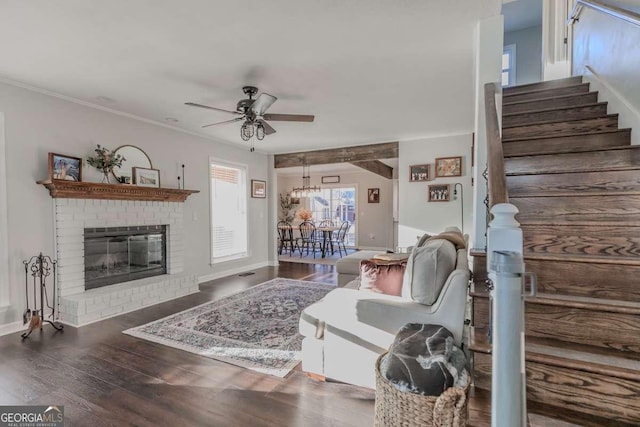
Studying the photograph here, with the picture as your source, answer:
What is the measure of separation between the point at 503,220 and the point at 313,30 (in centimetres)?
208

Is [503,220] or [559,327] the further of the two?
[559,327]

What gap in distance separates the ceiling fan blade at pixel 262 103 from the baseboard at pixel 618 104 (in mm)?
2729

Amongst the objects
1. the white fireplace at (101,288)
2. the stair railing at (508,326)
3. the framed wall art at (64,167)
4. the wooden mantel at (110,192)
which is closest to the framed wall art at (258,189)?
the wooden mantel at (110,192)

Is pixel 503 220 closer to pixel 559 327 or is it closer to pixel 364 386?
pixel 559 327

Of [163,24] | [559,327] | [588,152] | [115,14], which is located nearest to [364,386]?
[559,327]

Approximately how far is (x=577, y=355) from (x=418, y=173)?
461 centimetres

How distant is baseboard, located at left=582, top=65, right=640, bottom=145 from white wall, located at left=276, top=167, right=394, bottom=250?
22.0 ft

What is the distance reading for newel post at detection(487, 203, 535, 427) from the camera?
0.68 meters

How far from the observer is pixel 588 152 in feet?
7.13

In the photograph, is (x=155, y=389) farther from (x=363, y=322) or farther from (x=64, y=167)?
(x=64, y=167)

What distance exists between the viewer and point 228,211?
239 inches

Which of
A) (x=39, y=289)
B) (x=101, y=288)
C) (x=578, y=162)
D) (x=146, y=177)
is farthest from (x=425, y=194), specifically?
(x=39, y=289)

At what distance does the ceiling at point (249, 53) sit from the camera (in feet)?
6.66

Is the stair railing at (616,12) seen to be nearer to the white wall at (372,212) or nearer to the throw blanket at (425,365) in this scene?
the throw blanket at (425,365)
